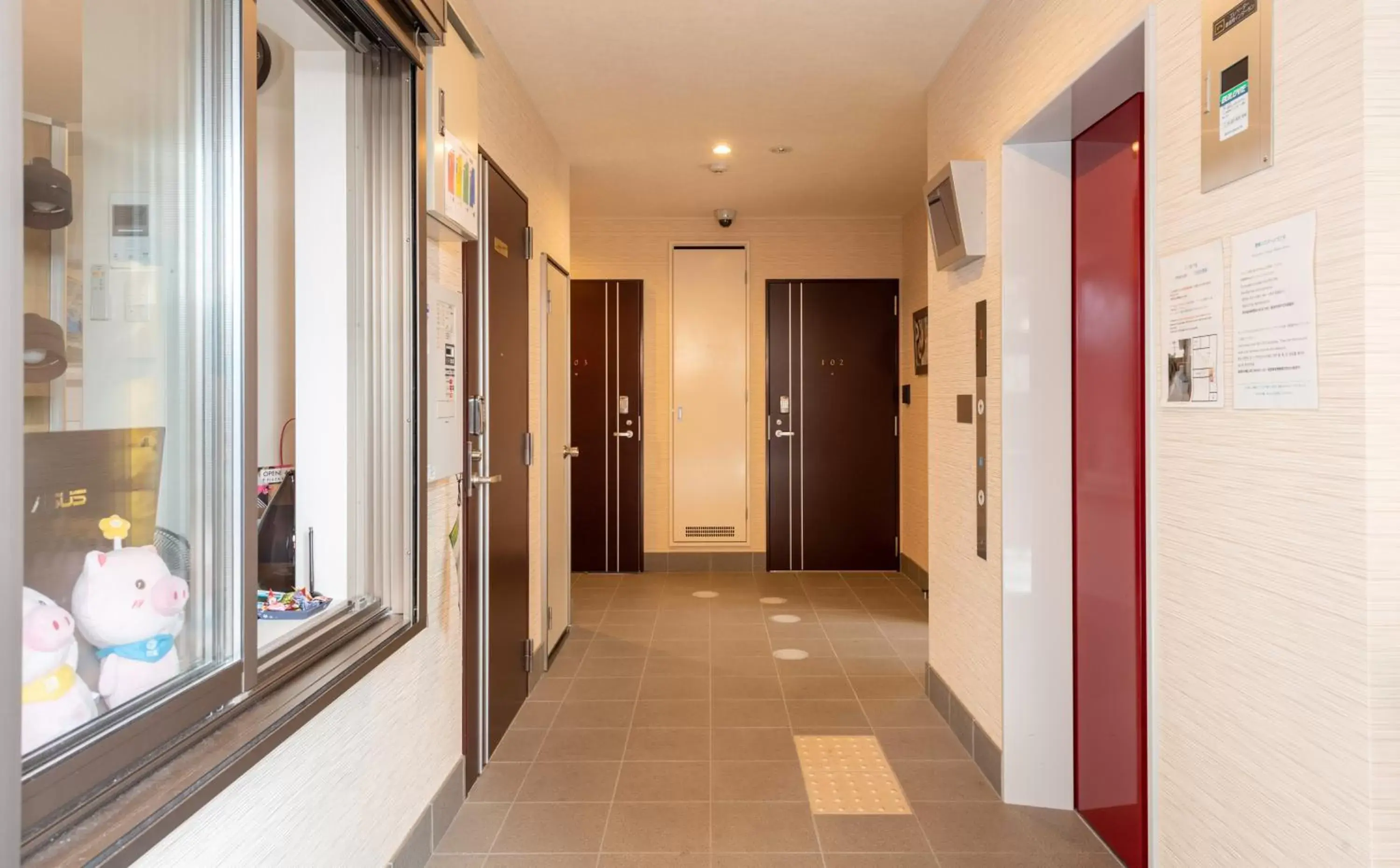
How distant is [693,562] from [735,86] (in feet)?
12.6

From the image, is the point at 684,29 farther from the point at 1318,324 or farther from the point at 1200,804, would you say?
the point at 1200,804

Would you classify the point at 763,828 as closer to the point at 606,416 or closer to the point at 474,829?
the point at 474,829

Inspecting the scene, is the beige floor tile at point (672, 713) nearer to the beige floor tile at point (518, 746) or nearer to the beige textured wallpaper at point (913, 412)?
the beige floor tile at point (518, 746)

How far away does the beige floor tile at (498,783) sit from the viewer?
276cm

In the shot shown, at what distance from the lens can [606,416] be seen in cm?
643

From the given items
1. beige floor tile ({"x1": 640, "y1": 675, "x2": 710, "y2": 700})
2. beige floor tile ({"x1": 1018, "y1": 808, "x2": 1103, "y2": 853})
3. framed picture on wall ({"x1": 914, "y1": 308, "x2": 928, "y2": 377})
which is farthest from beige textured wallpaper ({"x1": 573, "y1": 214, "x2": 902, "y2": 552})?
beige floor tile ({"x1": 1018, "y1": 808, "x2": 1103, "y2": 853})

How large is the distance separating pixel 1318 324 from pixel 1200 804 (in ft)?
3.14

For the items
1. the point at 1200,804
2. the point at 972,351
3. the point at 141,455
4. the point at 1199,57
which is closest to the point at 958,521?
the point at 972,351

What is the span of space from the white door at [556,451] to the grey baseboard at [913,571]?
2489 millimetres

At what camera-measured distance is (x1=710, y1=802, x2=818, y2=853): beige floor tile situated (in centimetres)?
242

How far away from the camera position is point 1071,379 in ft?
8.82

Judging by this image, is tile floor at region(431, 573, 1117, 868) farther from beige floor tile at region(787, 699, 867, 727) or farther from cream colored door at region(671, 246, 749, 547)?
cream colored door at region(671, 246, 749, 547)

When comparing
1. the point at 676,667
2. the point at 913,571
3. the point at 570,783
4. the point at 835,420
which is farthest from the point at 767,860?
the point at 835,420

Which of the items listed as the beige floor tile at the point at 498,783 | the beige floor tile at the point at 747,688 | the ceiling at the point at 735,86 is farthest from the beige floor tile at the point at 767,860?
the ceiling at the point at 735,86
